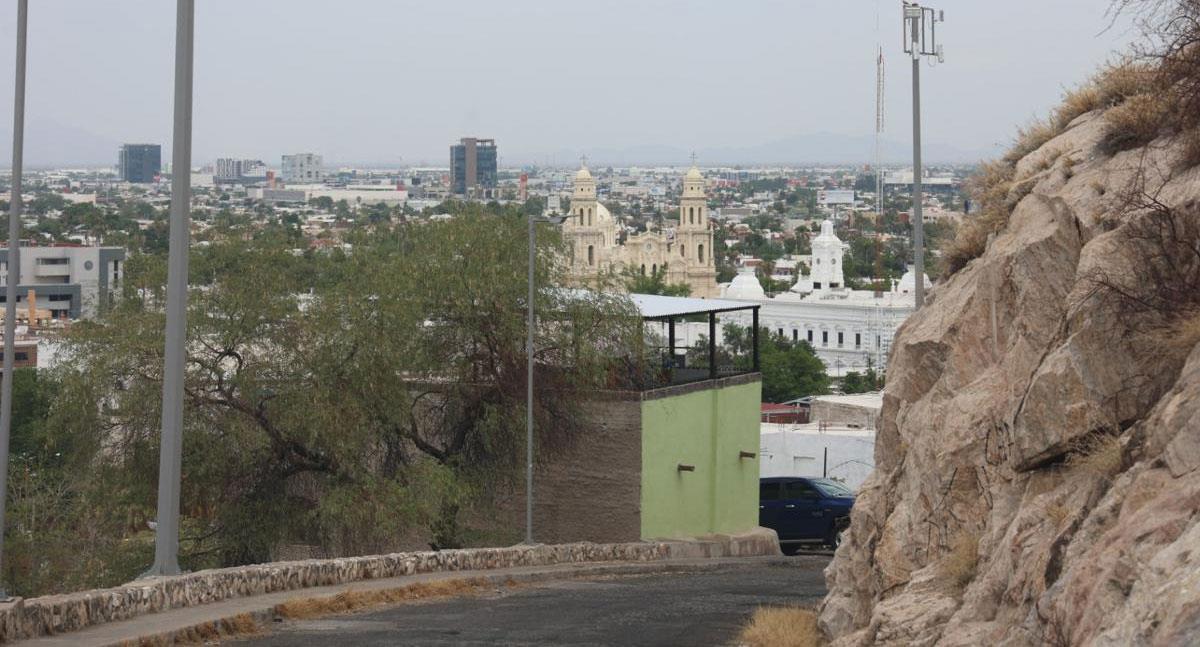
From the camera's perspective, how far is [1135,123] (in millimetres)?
14000

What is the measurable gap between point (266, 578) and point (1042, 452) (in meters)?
9.49

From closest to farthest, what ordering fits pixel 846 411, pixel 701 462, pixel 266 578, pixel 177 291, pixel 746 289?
pixel 177 291, pixel 266 578, pixel 701 462, pixel 846 411, pixel 746 289

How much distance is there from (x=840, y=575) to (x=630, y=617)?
10.6 feet

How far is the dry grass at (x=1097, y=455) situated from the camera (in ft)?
33.9

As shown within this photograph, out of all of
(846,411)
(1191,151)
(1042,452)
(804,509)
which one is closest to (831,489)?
(804,509)

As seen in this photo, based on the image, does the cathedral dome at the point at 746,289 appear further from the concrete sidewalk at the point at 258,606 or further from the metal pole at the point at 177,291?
the metal pole at the point at 177,291

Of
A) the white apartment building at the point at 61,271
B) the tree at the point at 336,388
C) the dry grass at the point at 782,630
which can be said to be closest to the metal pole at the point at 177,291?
the dry grass at the point at 782,630

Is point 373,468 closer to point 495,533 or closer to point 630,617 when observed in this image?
point 495,533

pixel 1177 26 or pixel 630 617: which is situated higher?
pixel 1177 26

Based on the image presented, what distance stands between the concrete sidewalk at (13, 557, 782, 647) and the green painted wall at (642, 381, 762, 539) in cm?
497

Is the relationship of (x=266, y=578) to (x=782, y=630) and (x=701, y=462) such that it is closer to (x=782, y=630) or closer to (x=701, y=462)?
(x=782, y=630)

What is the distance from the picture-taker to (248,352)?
28.9 metres

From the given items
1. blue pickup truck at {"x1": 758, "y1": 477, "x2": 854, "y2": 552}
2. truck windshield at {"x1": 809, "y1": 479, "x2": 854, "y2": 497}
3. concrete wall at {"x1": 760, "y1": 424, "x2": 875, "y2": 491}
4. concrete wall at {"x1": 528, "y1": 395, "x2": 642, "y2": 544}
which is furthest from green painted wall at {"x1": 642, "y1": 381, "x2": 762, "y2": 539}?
concrete wall at {"x1": 760, "y1": 424, "x2": 875, "y2": 491}

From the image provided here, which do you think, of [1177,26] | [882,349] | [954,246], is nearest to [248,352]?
[954,246]
